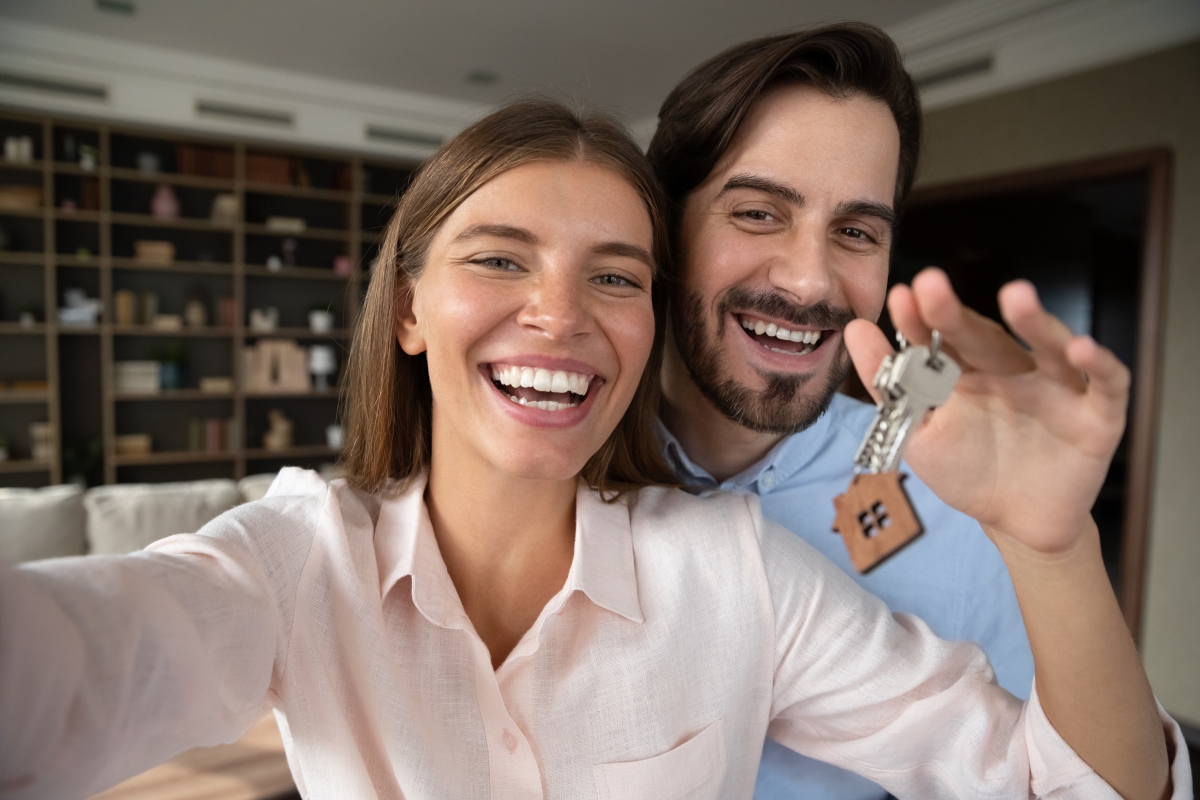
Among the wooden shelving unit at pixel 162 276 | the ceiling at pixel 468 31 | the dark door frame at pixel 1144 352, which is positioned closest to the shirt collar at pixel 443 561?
the ceiling at pixel 468 31

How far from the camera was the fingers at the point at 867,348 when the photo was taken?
690 millimetres

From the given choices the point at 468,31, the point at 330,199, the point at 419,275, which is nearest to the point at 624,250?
the point at 419,275

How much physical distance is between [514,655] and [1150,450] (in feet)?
12.6

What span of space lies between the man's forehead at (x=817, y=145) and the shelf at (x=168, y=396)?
5.44 meters

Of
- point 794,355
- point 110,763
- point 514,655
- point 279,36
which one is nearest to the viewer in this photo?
point 110,763

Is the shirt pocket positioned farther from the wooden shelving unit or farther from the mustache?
the wooden shelving unit

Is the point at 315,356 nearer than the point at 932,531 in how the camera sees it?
No

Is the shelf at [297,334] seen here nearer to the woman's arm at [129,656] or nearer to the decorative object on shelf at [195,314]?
the decorative object on shelf at [195,314]

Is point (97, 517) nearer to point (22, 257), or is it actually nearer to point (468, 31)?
point (22, 257)

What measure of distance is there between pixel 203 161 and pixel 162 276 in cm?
96

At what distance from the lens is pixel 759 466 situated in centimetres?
136

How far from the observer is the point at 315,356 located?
19.9 ft

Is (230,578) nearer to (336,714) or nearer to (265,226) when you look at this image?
(336,714)

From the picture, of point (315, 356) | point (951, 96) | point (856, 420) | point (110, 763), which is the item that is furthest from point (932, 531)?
point (315, 356)
